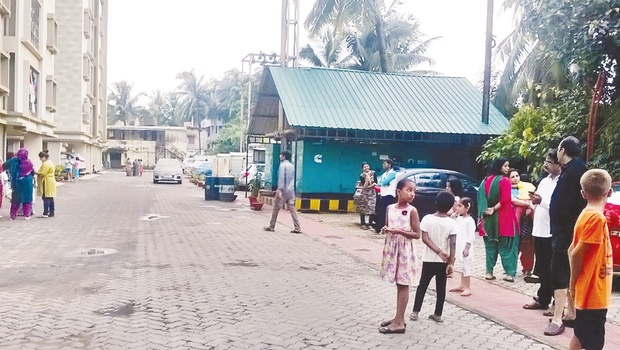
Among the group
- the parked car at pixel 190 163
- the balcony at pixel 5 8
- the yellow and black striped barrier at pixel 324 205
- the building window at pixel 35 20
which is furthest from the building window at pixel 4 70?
the parked car at pixel 190 163

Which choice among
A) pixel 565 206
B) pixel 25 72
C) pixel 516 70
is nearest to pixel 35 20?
pixel 25 72

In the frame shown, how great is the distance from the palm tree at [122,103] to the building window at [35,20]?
47.4 m

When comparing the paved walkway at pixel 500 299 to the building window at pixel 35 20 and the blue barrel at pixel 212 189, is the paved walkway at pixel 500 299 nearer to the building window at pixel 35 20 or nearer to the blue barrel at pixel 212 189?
the blue barrel at pixel 212 189

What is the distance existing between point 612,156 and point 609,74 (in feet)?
5.70

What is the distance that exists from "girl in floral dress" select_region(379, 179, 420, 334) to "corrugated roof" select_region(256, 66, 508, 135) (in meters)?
12.2

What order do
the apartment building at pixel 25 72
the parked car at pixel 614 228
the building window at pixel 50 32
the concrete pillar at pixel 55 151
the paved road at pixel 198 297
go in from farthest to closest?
the concrete pillar at pixel 55 151 → the building window at pixel 50 32 → the apartment building at pixel 25 72 → the parked car at pixel 614 228 → the paved road at pixel 198 297

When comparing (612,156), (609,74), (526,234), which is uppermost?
(609,74)

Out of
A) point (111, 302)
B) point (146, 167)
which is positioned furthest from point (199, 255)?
point (146, 167)

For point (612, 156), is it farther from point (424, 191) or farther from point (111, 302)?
point (111, 302)

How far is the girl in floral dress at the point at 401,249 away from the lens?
Result: 231 inches

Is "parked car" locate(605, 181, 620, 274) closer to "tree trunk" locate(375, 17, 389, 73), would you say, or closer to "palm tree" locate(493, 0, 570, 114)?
"palm tree" locate(493, 0, 570, 114)

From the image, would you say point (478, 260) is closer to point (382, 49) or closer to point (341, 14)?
point (341, 14)

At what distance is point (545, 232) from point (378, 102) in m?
13.9

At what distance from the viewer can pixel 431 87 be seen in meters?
22.1
